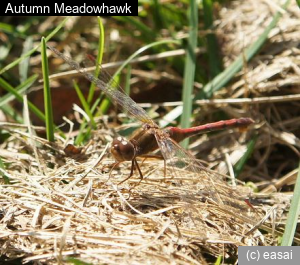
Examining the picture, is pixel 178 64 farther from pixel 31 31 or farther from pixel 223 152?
pixel 31 31

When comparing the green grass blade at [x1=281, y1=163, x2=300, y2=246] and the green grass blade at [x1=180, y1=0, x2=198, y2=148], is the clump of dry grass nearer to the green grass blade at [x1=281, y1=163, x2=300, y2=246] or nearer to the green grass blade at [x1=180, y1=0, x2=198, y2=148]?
the green grass blade at [x1=281, y1=163, x2=300, y2=246]

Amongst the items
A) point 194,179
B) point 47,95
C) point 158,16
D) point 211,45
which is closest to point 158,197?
point 194,179

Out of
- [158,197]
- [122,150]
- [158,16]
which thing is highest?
[158,16]

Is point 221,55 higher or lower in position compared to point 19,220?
higher

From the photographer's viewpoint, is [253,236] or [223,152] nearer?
[253,236]

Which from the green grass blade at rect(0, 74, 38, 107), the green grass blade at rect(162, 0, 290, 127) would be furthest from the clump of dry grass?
the green grass blade at rect(162, 0, 290, 127)

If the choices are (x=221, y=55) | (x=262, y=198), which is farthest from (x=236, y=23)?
(x=262, y=198)

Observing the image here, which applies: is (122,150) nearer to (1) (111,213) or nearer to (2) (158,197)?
(2) (158,197)
